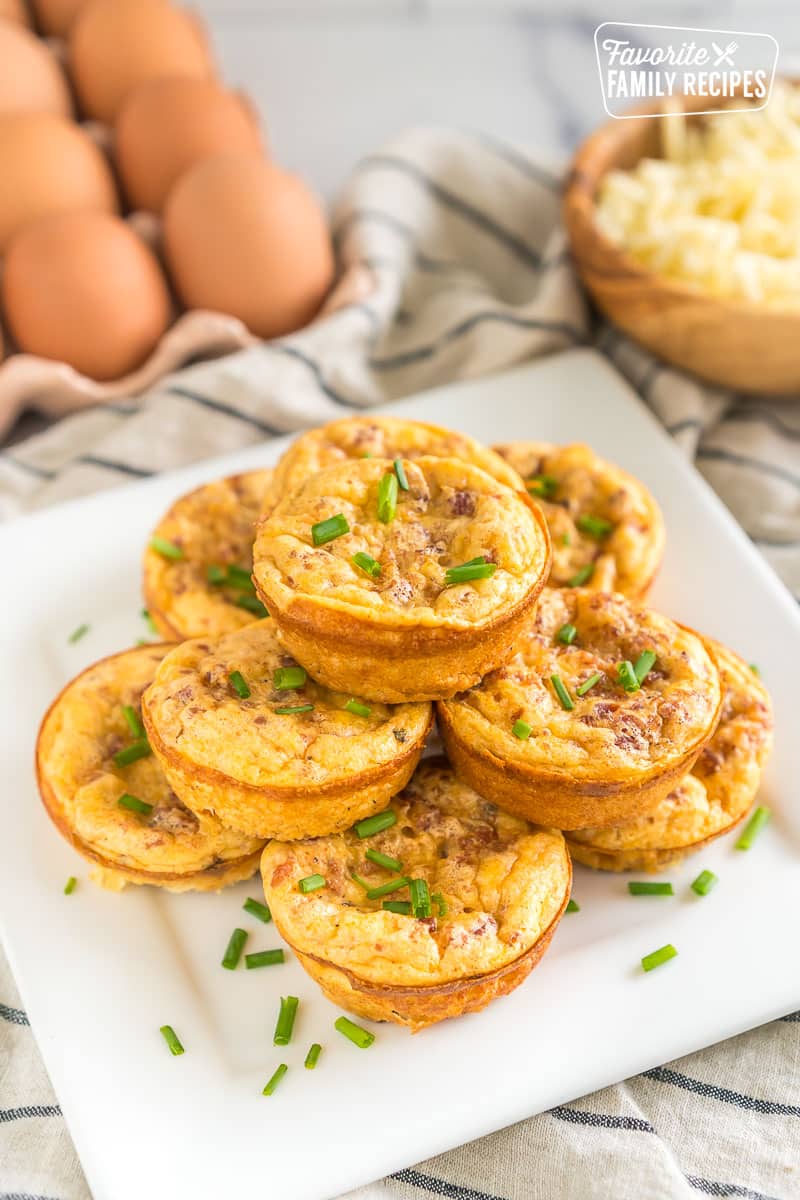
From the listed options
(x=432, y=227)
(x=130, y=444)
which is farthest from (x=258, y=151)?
(x=130, y=444)

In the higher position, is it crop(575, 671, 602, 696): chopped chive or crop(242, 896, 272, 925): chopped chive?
crop(575, 671, 602, 696): chopped chive

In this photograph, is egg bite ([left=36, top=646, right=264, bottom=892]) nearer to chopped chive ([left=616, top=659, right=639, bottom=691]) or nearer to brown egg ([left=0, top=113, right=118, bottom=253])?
chopped chive ([left=616, top=659, right=639, bottom=691])

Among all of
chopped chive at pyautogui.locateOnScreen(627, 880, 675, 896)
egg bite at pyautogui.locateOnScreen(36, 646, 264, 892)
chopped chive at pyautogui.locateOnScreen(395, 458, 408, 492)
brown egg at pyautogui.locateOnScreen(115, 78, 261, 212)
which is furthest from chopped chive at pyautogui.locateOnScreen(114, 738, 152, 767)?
brown egg at pyautogui.locateOnScreen(115, 78, 261, 212)

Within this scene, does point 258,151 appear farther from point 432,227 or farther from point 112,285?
point 112,285

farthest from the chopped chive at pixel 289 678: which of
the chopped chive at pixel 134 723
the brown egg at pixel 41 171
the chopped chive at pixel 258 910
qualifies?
the brown egg at pixel 41 171

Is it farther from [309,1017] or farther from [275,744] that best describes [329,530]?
[309,1017]

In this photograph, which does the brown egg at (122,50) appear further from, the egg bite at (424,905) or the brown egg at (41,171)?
the egg bite at (424,905)
